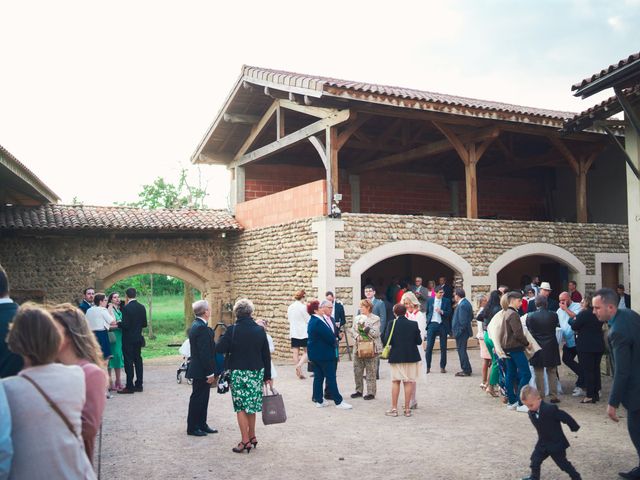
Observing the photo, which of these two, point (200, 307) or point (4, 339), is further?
point (200, 307)

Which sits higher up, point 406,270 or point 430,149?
point 430,149

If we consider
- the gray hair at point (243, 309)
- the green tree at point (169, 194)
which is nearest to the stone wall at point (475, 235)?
the gray hair at point (243, 309)

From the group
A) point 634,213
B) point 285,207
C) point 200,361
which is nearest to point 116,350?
point 200,361

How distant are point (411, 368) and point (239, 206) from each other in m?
9.82

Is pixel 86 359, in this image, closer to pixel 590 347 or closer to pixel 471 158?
pixel 590 347

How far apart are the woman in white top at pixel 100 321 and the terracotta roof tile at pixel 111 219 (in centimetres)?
602

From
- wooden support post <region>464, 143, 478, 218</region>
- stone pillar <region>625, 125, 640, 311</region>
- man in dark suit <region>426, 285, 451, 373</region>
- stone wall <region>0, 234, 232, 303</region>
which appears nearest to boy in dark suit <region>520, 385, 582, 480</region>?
stone pillar <region>625, 125, 640, 311</region>

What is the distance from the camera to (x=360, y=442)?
6129 millimetres

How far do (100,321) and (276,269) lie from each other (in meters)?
6.13

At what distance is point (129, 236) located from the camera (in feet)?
50.9

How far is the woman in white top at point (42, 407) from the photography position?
8.04 feet

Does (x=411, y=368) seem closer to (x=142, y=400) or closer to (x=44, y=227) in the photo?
(x=142, y=400)

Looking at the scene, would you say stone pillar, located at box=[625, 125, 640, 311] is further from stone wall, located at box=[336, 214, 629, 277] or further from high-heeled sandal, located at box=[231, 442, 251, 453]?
high-heeled sandal, located at box=[231, 442, 251, 453]

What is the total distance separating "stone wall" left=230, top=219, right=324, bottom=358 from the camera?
12.9 metres
